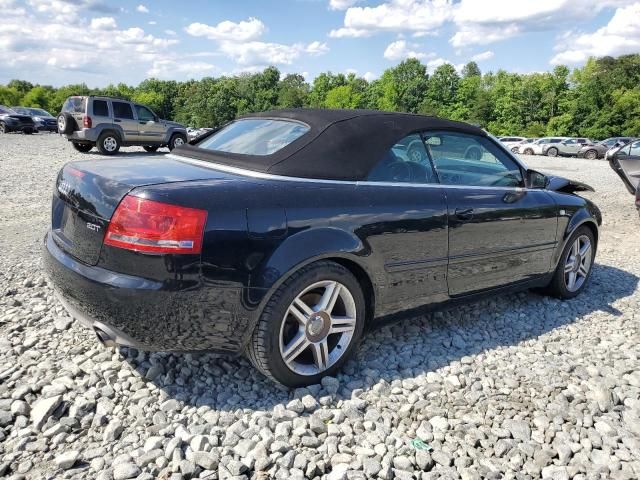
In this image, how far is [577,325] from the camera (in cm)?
413

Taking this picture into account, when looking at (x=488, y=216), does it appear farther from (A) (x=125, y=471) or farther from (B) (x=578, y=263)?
(A) (x=125, y=471)

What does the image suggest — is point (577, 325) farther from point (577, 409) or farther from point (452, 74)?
point (452, 74)

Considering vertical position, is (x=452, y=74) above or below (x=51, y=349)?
above

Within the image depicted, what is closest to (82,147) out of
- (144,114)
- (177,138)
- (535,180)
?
(144,114)

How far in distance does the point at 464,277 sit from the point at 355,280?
1.02 metres

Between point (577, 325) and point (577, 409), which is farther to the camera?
point (577, 325)

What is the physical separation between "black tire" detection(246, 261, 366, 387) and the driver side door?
992 millimetres

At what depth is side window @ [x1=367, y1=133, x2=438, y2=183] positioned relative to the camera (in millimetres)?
3192

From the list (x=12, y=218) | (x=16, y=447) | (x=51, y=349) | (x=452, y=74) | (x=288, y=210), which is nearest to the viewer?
(x=16, y=447)

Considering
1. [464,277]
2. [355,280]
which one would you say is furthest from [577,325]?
[355,280]

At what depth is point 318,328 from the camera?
9.62 feet

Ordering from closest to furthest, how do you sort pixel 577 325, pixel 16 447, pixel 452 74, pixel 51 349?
pixel 16 447 < pixel 51 349 < pixel 577 325 < pixel 452 74

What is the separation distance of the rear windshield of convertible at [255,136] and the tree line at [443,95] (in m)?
40.3

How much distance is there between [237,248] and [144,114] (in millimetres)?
17300
